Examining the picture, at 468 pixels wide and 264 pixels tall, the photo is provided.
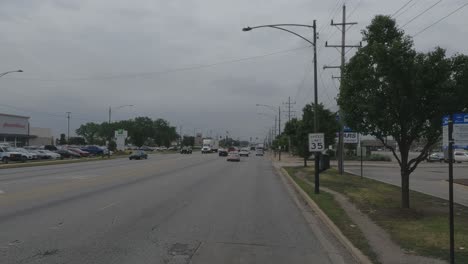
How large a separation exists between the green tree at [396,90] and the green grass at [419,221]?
1033 millimetres

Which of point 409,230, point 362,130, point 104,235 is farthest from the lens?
point 362,130

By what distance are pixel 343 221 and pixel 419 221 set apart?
5.90ft

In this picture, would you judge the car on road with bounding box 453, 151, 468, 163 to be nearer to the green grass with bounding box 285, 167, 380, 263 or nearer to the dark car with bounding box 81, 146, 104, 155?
the dark car with bounding box 81, 146, 104, 155

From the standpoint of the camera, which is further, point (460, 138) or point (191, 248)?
point (191, 248)

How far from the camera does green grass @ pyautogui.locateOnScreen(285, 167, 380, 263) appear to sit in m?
9.42

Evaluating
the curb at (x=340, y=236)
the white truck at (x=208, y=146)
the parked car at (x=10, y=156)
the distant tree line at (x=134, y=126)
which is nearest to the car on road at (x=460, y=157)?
the parked car at (x=10, y=156)

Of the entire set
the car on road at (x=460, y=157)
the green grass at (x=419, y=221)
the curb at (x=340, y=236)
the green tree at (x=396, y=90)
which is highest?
the green tree at (x=396, y=90)

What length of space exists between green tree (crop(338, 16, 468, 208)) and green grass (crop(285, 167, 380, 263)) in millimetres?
2126

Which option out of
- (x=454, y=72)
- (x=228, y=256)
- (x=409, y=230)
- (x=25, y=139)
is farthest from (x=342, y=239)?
(x=25, y=139)

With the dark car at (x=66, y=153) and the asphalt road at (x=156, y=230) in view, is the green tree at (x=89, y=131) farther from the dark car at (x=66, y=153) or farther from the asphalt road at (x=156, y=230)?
the asphalt road at (x=156, y=230)

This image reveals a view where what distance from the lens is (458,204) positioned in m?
17.0

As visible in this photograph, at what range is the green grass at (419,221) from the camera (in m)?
9.38

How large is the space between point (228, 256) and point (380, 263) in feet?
7.97

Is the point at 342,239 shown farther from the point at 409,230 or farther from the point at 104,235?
the point at 104,235
